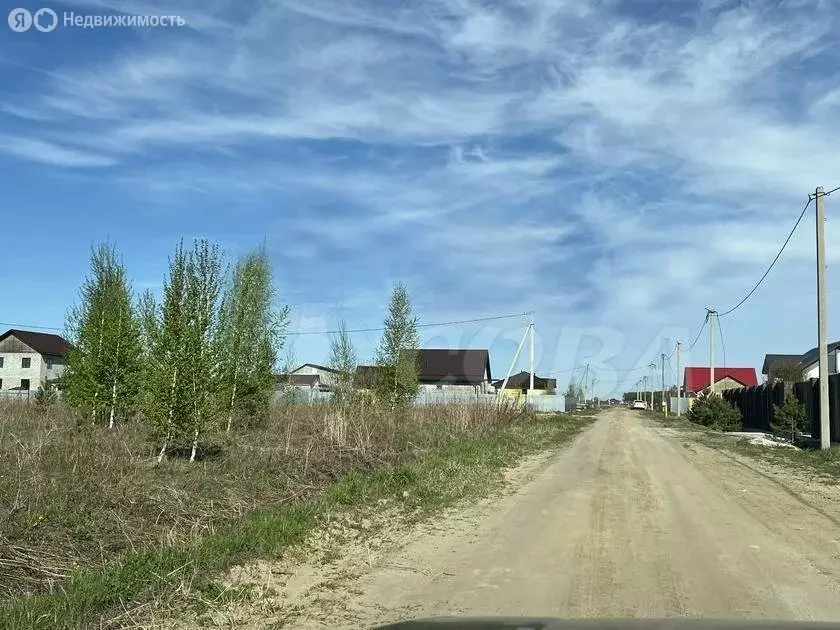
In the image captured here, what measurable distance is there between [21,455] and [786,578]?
10.6m

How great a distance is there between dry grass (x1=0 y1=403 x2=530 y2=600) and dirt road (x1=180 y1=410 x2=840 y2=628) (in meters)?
2.28

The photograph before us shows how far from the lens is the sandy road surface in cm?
600

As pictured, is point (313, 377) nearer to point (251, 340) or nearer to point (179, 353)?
point (251, 340)

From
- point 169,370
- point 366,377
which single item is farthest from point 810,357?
point 169,370

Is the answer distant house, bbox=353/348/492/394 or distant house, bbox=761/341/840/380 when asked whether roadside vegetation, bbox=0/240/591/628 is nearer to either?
distant house, bbox=761/341/840/380

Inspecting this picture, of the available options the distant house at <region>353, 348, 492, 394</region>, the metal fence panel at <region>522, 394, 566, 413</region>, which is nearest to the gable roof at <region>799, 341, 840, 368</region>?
the metal fence panel at <region>522, 394, 566, 413</region>

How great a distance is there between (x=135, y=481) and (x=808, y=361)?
90.4 m

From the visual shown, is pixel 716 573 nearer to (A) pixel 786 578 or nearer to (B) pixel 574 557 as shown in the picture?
(A) pixel 786 578

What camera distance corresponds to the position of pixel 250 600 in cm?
609

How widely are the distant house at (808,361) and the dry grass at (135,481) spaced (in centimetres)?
4721

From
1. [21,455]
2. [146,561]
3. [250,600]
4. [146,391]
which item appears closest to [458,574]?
[250,600]

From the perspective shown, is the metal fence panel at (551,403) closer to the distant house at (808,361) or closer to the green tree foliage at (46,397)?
the distant house at (808,361)

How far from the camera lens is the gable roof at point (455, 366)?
86188mm

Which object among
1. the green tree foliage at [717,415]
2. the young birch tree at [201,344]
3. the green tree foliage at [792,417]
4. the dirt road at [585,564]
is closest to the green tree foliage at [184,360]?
the young birch tree at [201,344]
